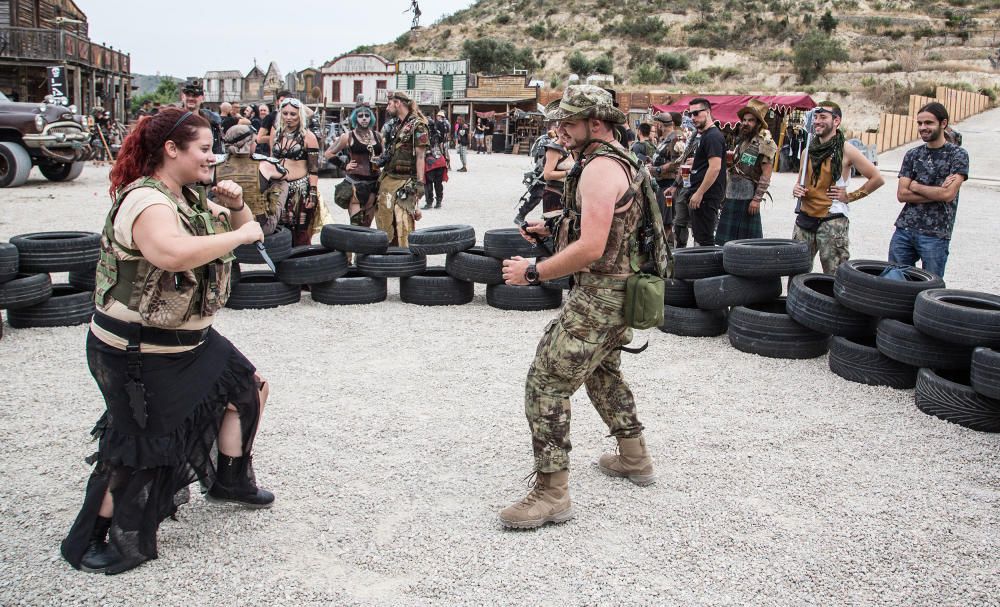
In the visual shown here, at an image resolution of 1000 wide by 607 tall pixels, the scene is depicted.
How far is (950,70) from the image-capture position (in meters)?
55.7

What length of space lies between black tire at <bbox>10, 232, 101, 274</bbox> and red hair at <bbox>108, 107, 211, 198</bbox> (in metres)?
3.81

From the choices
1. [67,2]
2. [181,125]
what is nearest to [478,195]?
[181,125]

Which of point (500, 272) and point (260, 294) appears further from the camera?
point (500, 272)

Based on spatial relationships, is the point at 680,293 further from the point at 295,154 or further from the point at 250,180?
the point at 250,180

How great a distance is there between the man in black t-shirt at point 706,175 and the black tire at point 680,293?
1985 mm

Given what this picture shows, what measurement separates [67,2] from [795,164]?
33781mm

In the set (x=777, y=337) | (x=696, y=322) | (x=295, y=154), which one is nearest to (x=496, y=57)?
(x=295, y=154)

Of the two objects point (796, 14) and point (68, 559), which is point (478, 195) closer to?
point (68, 559)

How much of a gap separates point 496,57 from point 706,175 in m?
71.4

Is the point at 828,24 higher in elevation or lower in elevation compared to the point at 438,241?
higher

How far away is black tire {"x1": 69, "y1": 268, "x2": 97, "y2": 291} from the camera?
6.94m

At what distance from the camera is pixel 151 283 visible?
2902 mm

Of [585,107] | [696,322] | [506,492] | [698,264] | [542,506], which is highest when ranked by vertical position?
[585,107]

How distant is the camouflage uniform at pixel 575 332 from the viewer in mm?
3445
